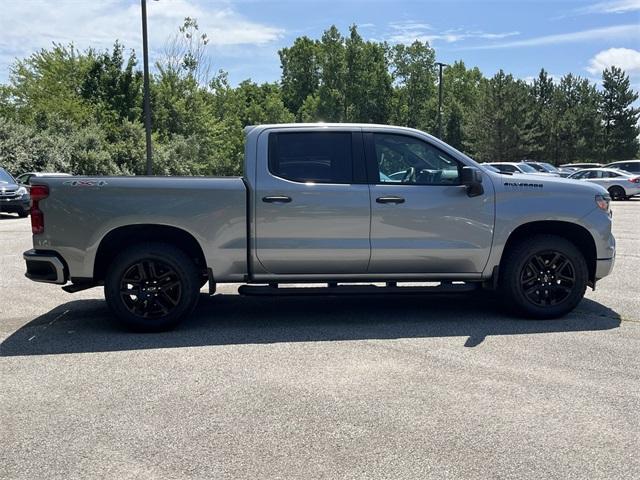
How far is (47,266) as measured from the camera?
5.61 m

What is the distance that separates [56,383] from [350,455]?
236 centimetres

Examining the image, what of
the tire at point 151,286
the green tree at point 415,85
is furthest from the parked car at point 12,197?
the green tree at point 415,85

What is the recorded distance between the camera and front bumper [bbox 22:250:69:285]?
5586 millimetres

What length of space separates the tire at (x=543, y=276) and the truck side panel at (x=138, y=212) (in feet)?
8.82

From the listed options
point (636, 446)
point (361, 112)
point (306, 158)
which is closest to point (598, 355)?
point (636, 446)

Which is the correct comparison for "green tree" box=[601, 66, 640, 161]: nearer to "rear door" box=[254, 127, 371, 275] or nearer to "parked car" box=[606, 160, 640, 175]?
"parked car" box=[606, 160, 640, 175]

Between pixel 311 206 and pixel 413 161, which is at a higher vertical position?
pixel 413 161

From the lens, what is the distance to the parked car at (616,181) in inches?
1104

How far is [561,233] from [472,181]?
1278 millimetres

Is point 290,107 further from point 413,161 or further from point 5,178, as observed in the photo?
point 413,161

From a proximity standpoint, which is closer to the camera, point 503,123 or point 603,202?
point 603,202

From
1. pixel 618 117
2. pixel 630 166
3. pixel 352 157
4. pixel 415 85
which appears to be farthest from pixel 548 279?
pixel 415 85

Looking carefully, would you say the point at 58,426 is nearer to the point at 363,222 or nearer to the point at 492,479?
the point at 492,479

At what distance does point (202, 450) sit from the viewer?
11.1ft
